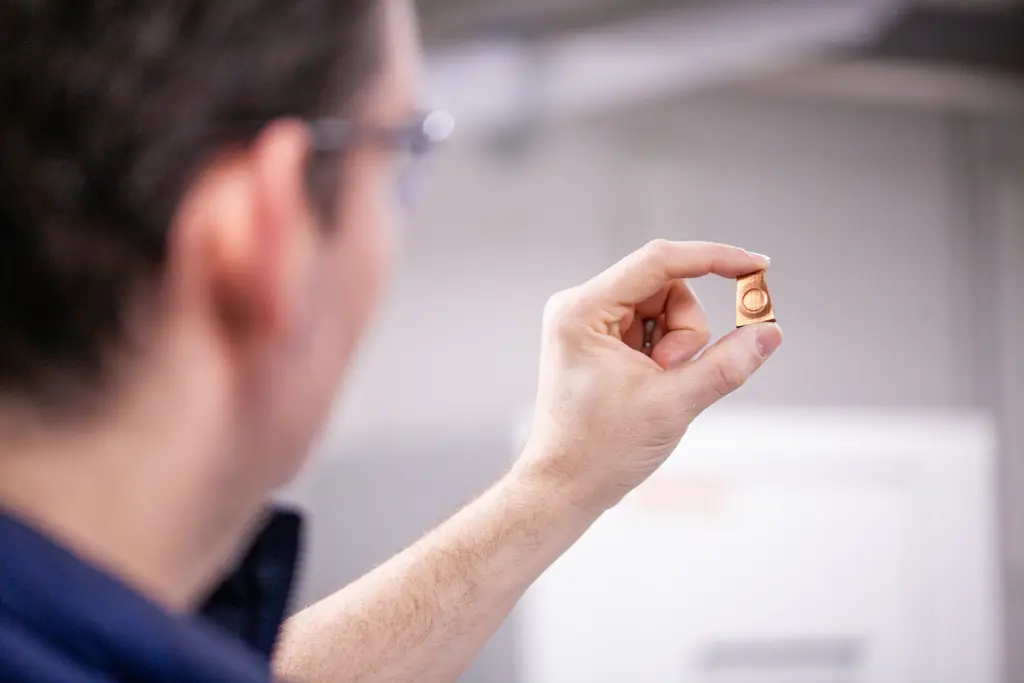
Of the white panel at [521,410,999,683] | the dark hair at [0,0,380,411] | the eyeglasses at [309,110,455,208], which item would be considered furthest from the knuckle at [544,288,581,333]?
the white panel at [521,410,999,683]

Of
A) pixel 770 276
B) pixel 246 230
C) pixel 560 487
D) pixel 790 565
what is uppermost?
pixel 246 230

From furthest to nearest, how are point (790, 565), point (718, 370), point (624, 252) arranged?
point (624, 252) → point (790, 565) → point (718, 370)

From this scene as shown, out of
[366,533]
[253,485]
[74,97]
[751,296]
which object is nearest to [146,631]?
[253,485]

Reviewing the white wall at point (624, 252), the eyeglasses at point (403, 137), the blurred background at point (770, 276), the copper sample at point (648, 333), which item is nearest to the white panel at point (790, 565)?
the blurred background at point (770, 276)

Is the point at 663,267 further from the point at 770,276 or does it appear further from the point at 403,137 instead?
the point at 770,276

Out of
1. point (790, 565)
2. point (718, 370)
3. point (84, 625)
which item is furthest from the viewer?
point (790, 565)

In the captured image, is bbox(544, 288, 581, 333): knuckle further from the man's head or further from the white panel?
the white panel

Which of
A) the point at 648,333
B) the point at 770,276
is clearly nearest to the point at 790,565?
the point at 770,276

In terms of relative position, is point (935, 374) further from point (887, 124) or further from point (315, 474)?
point (315, 474)
